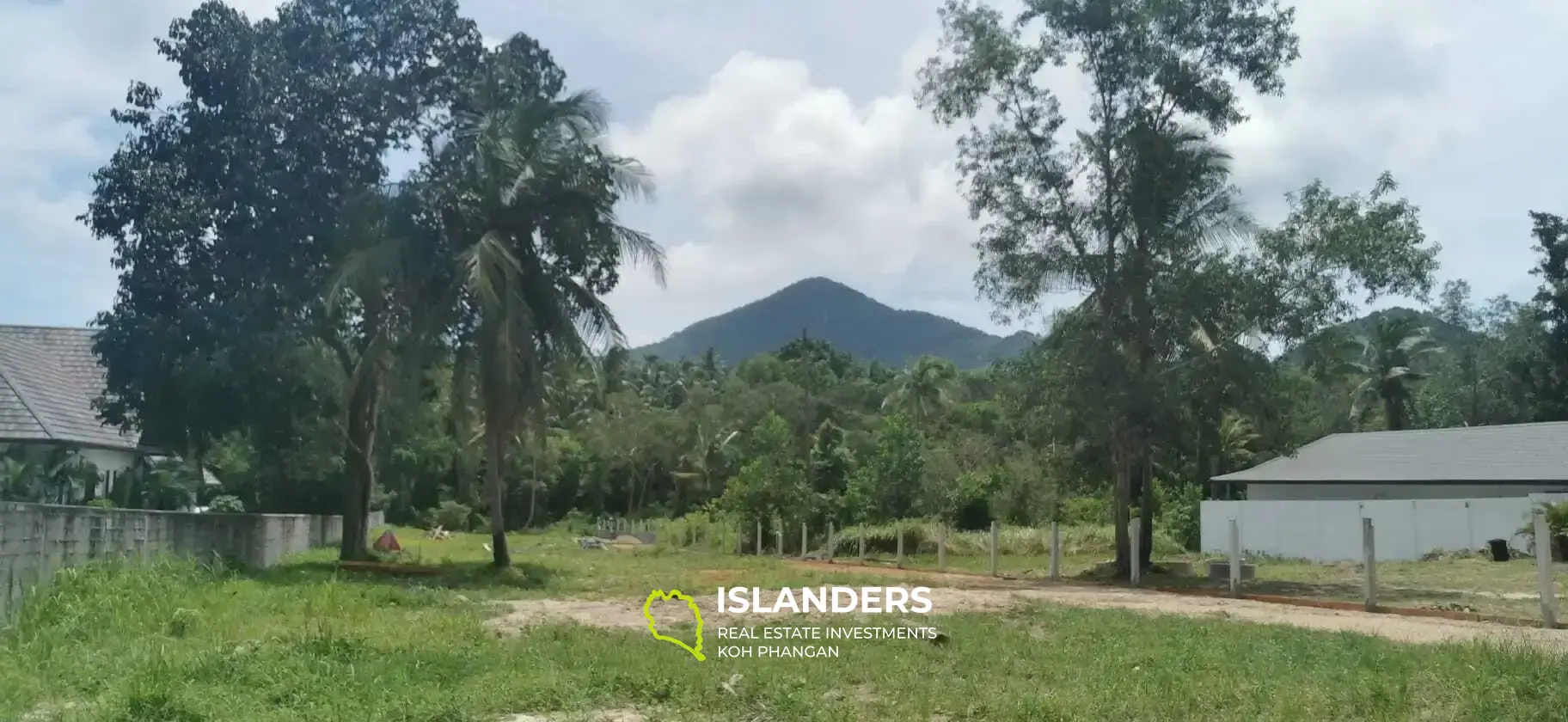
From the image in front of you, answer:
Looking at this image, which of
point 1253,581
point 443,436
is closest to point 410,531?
A: point 443,436

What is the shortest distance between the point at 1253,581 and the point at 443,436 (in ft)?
115

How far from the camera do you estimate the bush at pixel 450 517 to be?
5019 cm

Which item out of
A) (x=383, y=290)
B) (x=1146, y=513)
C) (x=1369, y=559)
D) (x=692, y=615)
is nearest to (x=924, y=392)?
(x=1146, y=513)

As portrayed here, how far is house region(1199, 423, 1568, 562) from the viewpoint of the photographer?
87.0ft

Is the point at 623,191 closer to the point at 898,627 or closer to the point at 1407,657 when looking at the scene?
the point at 898,627

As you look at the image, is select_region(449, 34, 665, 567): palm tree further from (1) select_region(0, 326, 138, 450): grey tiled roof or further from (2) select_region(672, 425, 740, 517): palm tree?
(2) select_region(672, 425, 740, 517): palm tree

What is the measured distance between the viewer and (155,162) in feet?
66.1

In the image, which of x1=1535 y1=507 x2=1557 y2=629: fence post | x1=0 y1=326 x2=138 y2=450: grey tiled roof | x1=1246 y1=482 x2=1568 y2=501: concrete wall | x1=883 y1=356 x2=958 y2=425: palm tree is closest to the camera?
x1=1535 y1=507 x2=1557 y2=629: fence post

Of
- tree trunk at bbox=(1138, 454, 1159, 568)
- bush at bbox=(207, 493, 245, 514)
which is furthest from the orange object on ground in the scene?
tree trunk at bbox=(1138, 454, 1159, 568)

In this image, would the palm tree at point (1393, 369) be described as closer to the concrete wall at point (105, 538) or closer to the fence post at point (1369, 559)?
the fence post at point (1369, 559)

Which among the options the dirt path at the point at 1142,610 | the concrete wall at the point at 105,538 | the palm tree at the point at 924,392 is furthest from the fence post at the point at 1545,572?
the palm tree at the point at 924,392

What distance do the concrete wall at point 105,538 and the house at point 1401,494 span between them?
65.2 feet

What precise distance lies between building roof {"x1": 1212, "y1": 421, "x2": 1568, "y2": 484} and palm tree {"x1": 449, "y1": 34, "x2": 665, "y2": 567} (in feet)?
64.3

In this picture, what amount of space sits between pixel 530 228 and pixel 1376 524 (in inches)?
820
